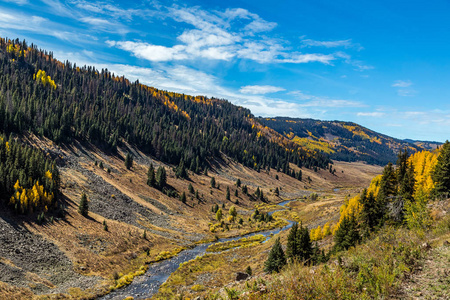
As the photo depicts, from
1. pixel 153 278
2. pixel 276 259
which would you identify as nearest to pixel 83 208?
pixel 153 278

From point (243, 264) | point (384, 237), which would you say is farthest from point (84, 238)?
point (384, 237)

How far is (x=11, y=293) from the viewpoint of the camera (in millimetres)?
30688

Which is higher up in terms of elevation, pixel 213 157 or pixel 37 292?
pixel 213 157

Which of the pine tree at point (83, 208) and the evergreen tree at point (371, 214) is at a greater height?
the evergreen tree at point (371, 214)

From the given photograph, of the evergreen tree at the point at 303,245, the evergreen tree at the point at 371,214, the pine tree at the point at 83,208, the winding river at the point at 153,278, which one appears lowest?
the winding river at the point at 153,278

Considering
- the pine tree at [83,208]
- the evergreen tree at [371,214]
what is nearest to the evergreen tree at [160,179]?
the pine tree at [83,208]

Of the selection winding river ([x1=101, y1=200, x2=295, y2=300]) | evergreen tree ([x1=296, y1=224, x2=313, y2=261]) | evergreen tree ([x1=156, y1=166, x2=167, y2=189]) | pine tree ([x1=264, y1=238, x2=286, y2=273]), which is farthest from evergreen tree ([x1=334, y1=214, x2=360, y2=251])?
evergreen tree ([x1=156, y1=166, x2=167, y2=189])

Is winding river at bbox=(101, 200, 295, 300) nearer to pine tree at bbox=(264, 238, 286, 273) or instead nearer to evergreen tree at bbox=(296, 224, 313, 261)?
pine tree at bbox=(264, 238, 286, 273)

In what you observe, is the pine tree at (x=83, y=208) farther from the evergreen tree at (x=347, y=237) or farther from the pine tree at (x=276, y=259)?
the evergreen tree at (x=347, y=237)

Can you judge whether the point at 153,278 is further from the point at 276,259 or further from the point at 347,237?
the point at 347,237

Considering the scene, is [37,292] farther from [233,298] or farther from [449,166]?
[449,166]

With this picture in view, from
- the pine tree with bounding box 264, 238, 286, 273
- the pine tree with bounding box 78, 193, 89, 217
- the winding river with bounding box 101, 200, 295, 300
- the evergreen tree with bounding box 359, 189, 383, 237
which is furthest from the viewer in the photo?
the pine tree with bounding box 78, 193, 89, 217

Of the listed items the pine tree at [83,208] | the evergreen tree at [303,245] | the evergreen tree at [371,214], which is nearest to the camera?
the evergreen tree at [303,245]

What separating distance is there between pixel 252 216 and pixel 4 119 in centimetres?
9983
